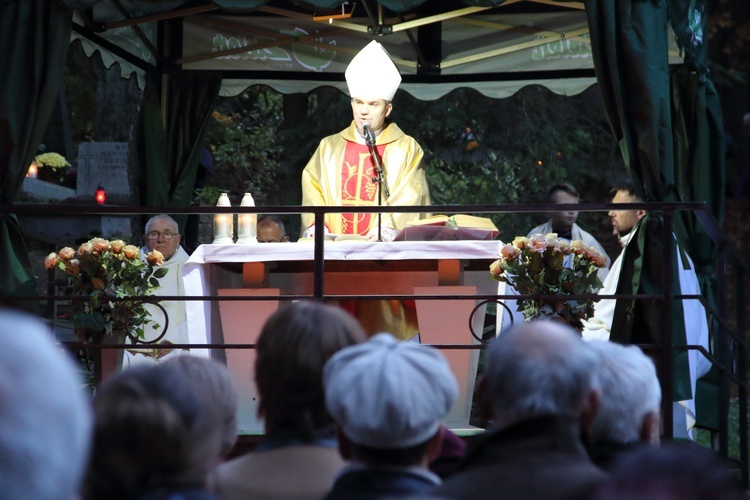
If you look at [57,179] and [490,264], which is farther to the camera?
[57,179]

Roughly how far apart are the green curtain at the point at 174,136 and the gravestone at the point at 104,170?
4.63m

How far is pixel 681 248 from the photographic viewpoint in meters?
6.84

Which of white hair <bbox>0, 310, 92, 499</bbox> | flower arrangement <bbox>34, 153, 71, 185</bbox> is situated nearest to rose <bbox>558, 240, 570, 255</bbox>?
white hair <bbox>0, 310, 92, 499</bbox>

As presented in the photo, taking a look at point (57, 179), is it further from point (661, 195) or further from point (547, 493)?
point (547, 493)

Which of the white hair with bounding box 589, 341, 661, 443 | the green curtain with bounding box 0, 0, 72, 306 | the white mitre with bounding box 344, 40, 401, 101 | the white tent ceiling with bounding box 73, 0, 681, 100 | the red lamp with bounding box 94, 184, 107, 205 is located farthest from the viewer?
the red lamp with bounding box 94, 184, 107, 205

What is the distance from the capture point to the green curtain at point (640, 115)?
645 cm

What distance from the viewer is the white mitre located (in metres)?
8.16

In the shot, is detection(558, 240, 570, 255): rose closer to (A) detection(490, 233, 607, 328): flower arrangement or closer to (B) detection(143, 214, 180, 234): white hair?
(A) detection(490, 233, 607, 328): flower arrangement

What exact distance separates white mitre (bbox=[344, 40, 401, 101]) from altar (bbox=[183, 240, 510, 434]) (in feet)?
Result: 4.82

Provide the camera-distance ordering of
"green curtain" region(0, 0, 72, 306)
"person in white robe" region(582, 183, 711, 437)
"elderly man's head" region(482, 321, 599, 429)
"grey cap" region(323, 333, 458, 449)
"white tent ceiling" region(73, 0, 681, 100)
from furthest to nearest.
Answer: "white tent ceiling" region(73, 0, 681, 100), "person in white robe" region(582, 183, 711, 437), "green curtain" region(0, 0, 72, 306), "elderly man's head" region(482, 321, 599, 429), "grey cap" region(323, 333, 458, 449)

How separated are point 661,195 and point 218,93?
419cm

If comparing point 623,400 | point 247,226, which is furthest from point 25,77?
point 623,400

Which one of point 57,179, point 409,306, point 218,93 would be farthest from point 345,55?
point 57,179

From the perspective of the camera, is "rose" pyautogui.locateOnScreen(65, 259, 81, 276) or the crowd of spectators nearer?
the crowd of spectators
